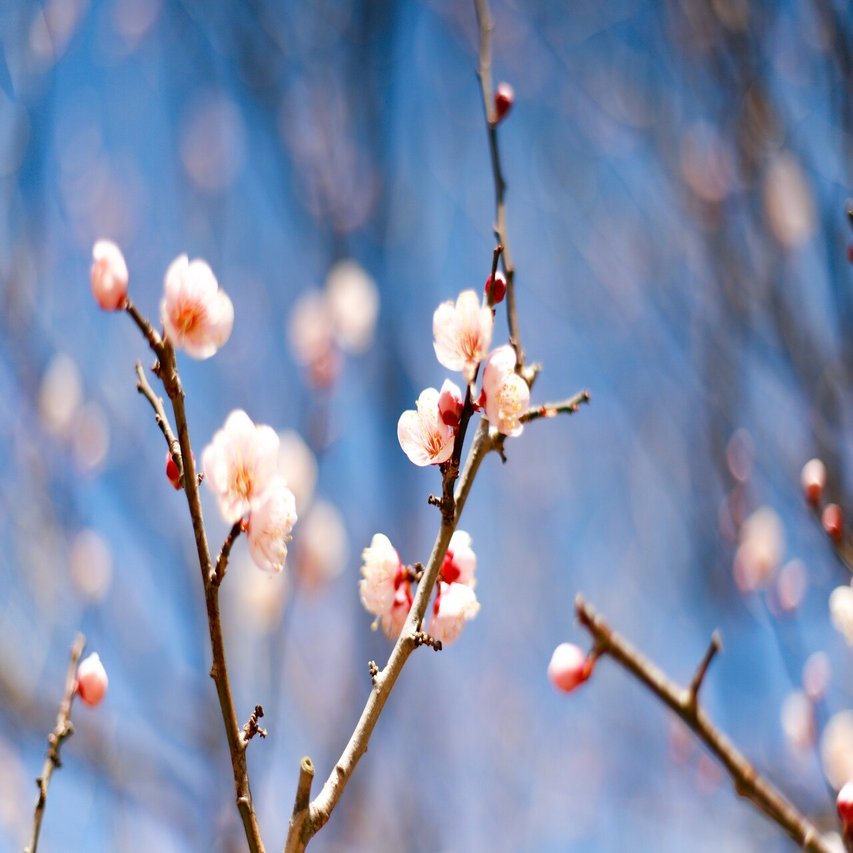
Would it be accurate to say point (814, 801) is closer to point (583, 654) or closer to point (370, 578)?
point (583, 654)

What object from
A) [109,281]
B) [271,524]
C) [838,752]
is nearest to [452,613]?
[271,524]

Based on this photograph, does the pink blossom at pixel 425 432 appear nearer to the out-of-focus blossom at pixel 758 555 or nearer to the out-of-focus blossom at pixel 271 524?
the out-of-focus blossom at pixel 271 524

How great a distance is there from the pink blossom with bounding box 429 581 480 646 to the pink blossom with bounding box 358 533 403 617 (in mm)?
69

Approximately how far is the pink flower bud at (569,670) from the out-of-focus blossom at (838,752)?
849mm

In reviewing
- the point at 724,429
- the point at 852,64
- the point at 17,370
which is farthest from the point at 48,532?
the point at 852,64

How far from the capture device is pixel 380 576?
2.98 feet

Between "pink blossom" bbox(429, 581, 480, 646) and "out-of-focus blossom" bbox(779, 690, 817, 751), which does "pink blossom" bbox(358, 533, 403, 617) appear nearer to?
"pink blossom" bbox(429, 581, 480, 646)

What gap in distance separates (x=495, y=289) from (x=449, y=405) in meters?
0.14

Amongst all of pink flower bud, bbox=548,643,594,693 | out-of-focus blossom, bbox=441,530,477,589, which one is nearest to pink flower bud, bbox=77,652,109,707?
out-of-focus blossom, bbox=441,530,477,589

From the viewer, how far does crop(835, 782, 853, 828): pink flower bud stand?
802 millimetres

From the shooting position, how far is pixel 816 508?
4.18ft

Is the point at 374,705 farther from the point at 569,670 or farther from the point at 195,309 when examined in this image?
the point at 195,309

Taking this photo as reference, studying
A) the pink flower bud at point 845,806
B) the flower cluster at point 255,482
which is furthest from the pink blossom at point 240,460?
the pink flower bud at point 845,806

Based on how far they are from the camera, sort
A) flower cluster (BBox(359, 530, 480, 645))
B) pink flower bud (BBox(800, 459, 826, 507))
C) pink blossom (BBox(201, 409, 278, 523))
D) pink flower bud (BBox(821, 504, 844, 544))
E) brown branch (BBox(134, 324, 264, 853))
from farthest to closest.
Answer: pink flower bud (BBox(800, 459, 826, 507)), pink flower bud (BBox(821, 504, 844, 544)), flower cluster (BBox(359, 530, 480, 645)), pink blossom (BBox(201, 409, 278, 523)), brown branch (BBox(134, 324, 264, 853))
